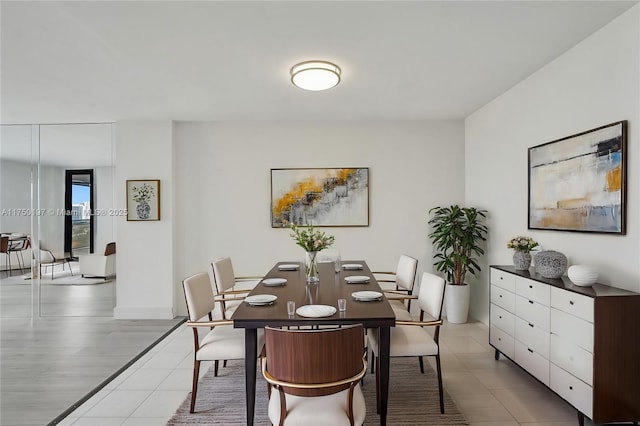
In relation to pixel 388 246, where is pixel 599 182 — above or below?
above

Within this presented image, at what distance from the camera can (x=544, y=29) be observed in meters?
2.51

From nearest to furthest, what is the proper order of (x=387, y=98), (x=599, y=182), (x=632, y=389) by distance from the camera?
1. (x=632, y=389)
2. (x=599, y=182)
3. (x=387, y=98)

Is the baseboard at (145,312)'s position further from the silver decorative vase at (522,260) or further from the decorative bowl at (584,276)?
the decorative bowl at (584,276)

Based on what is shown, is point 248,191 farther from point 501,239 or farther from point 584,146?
point 584,146

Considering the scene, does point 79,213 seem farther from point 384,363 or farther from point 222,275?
point 384,363

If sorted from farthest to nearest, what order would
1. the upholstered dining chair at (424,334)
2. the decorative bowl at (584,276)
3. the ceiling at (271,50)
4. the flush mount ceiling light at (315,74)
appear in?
the flush mount ceiling light at (315,74), the upholstered dining chair at (424,334), the decorative bowl at (584,276), the ceiling at (271,50)

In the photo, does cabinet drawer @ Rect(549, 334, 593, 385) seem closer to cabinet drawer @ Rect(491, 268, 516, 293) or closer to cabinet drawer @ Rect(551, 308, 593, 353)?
cabinet drawer @ Rect(551, 308, 593, 353)

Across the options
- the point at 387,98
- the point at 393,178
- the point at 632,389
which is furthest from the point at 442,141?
the point at 632,389

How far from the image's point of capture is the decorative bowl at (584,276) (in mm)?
2412

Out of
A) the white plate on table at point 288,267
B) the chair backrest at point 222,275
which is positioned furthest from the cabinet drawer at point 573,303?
the chair backrest at point 222,275

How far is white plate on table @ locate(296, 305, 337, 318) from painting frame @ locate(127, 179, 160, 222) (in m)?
→ 3.36

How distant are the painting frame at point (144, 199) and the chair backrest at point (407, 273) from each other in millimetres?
3269

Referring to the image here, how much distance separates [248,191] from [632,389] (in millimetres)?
4285

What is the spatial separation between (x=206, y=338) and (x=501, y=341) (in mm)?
2595
